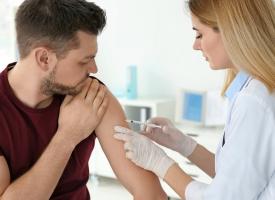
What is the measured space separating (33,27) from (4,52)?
2900mm

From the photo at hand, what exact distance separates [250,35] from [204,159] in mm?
670

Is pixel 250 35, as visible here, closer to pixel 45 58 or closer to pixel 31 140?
pixel 45 58

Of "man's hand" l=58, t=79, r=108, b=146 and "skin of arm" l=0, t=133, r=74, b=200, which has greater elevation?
"man's hand" l=58, t=79, r=108, b=146

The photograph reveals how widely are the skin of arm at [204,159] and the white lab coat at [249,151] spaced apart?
44 cm

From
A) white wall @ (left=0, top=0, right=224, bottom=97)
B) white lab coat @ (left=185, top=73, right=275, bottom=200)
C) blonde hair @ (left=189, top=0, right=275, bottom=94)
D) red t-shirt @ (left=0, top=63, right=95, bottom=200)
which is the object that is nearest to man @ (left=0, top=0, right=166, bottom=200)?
red t-shirt @ (left=0, top=63, right=95, bottom=200)

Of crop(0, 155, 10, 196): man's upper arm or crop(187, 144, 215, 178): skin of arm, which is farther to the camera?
crop(187, 144, 215, 178): skin of arm

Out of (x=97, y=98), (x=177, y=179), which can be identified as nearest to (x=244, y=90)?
(x=177, y=179)

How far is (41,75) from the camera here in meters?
1.45

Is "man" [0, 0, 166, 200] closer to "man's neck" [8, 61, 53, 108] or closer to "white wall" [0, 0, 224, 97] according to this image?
"man's neck" [8, 61, 53, 108]

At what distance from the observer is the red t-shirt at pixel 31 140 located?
4.55 ft

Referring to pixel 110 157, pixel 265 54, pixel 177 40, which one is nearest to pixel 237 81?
pixel 265 54

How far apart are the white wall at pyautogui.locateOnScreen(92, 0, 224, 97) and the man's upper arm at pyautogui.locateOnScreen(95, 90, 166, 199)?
6.19 ft

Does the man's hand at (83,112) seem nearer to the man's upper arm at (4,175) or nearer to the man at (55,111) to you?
A: the man at (55,111)

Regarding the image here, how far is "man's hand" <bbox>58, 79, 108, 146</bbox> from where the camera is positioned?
142 centimetres
